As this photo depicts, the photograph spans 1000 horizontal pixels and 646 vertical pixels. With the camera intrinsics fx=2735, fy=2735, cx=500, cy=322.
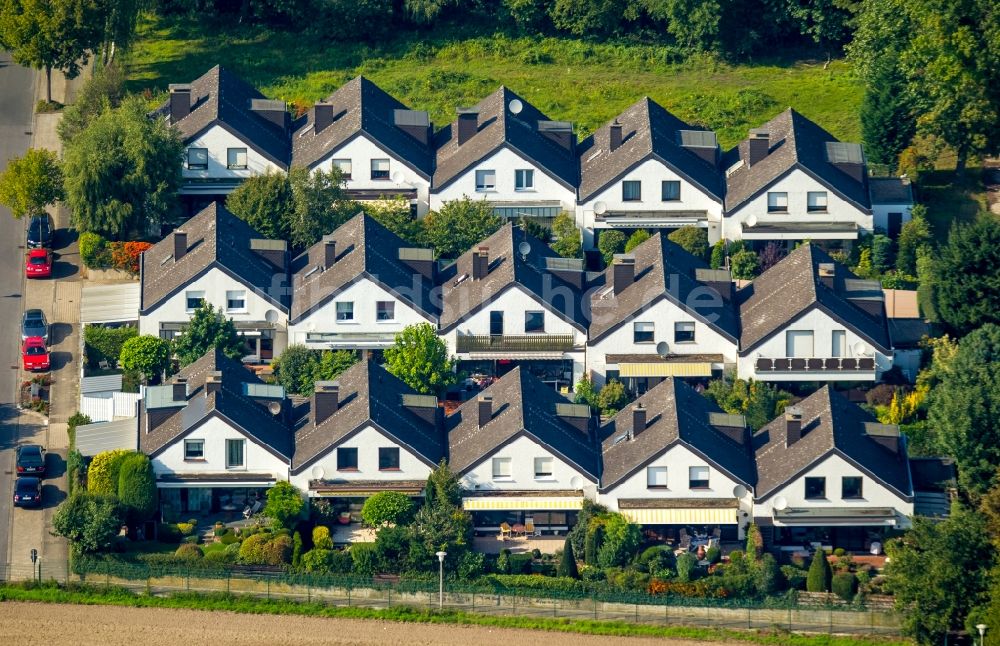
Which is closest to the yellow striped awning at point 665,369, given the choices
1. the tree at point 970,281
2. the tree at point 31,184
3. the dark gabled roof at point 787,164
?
the tree at point 970,281

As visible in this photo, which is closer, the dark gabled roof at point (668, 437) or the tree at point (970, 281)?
the dark gabled roof at point (668, 437)

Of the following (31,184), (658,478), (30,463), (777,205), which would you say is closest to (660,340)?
(658,478)

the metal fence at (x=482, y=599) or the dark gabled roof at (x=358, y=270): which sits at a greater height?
the dark gabled roof at (x=358, y=270)

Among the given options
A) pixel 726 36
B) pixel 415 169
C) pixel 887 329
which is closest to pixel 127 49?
pixel 415 169

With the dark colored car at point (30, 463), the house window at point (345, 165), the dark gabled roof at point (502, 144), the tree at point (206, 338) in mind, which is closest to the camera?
the dark colored car at point (30, 463)

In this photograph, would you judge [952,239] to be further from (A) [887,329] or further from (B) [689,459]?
(B) [689,459]

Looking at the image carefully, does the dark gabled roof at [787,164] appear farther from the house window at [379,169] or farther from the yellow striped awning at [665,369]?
the house window at [379,169]

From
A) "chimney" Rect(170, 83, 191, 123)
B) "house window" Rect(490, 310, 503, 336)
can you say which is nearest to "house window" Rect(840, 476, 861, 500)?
"house window" Rect(490, 310, 503, 336)
